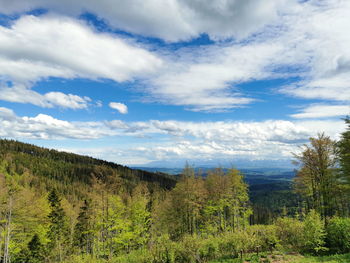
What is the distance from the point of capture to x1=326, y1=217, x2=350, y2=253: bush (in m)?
19.8

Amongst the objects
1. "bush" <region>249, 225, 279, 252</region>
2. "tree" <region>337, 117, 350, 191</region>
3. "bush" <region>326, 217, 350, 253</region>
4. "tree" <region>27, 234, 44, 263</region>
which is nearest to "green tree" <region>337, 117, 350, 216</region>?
"tree" <region>337, 117, 350, 191</region>

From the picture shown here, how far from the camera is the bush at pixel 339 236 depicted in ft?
65.0

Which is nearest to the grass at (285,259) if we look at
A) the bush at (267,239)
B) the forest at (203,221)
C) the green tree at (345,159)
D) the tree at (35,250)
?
the forest at (203,221)

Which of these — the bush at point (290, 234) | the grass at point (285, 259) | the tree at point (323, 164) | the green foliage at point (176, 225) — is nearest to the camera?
the grass at point (285, 259)

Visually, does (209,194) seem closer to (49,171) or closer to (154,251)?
(154,251)

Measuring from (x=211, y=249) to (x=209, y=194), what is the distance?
64.9ft

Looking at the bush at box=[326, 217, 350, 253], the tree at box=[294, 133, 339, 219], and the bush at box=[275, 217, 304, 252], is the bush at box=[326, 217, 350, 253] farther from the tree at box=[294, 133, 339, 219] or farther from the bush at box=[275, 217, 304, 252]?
the tree at box=[294, 133, 339, 219]

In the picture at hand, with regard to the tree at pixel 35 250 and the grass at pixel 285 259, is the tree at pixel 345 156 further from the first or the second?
the tree at pixel 35 250

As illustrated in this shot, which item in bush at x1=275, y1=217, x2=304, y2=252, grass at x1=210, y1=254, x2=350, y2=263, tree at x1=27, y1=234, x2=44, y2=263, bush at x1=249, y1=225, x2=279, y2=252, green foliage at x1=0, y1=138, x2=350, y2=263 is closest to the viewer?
grass at x1=210, y1=254, x2=350, y2=263

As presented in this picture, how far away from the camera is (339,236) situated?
20344 mm

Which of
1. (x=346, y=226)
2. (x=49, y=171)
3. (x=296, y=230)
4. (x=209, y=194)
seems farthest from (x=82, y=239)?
(x=49, y=171)

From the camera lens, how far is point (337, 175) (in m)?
28.5

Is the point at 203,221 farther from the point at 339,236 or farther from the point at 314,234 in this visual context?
the point at 339,236

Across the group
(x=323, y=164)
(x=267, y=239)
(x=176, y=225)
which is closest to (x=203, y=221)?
(x=176, y=225)
